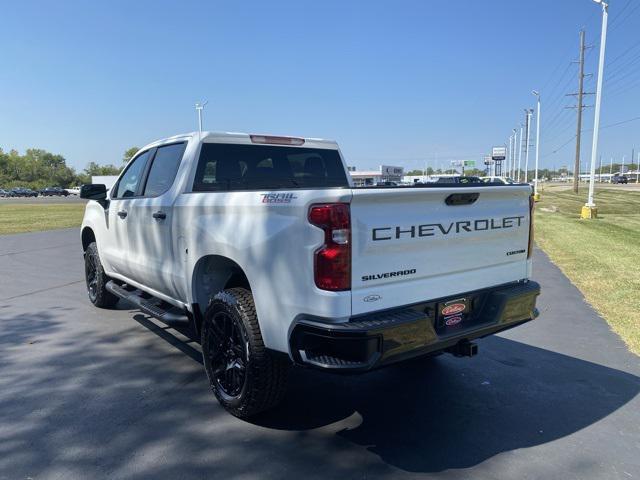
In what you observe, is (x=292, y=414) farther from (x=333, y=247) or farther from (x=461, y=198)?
(x=461, y=198)

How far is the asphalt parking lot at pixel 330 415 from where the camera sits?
9.83ft

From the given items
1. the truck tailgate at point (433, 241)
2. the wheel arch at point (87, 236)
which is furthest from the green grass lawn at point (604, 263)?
the wheel arch at point (87, 236)

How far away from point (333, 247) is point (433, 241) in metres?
0.76

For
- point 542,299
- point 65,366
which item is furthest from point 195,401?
point 542,299

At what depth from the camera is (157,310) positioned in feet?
15.1

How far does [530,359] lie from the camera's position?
4805mm

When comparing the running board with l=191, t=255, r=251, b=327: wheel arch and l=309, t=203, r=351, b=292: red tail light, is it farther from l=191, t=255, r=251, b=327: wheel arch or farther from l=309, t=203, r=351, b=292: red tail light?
l=309, t=203, r=351, b=292: red tail light

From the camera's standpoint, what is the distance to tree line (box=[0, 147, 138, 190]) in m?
114

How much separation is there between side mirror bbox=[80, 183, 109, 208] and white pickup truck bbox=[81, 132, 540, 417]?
3.90ft

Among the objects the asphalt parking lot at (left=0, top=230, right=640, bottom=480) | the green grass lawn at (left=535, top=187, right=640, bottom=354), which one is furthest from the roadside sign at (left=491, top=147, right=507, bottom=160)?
the asphalt parking lot at (left=0, top=230, right=640, bottom=480)

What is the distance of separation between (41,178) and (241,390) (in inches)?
5314

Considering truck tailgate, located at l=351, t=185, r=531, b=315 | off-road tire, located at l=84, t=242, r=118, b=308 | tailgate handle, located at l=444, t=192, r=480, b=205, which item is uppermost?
tailgate handle, located at l=444, t=192, r=480, b=205

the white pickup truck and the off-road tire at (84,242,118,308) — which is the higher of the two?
the white pickup truck

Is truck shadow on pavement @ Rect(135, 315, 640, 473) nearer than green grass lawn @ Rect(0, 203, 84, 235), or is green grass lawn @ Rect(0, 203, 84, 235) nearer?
truck shadow on pavement @ Rect(135, 315, 640, 473)
